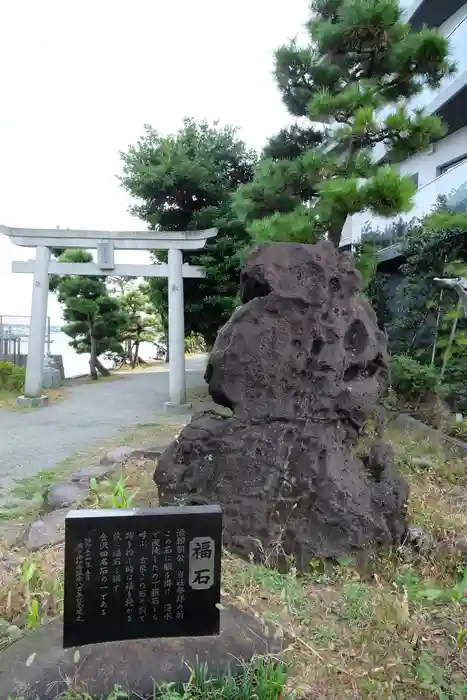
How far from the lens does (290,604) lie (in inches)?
112

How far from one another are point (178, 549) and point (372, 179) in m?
5.41

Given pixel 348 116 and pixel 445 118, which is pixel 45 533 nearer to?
pixel 348 116

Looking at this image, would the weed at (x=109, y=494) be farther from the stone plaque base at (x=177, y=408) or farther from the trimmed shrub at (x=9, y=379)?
the trimmed shrub at (x=9, y=379)

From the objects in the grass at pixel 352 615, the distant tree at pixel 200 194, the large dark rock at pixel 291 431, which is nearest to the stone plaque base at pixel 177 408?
the distant tree at pixel 200 194

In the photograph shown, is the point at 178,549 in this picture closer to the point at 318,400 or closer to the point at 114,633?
the point at 114,633

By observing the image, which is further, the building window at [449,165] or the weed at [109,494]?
the building window at [449,165]

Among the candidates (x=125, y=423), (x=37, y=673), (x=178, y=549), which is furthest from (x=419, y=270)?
(x=37, y=673)

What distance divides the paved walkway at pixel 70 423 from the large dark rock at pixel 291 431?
310 cm

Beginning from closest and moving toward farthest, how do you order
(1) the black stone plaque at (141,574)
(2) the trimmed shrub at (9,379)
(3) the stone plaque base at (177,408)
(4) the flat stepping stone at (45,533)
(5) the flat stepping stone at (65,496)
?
(1) the black stone plaque at (141,574), (4) the flat stepping stone at (45,533), (5) the flat stepping stone at (65,496), (3) the stone plaque base at (177,408), (2) the trimmed shrub at (9,379)

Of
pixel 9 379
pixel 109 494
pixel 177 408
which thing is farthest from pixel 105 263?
pixel 109 494

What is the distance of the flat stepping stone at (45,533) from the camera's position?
3.83m

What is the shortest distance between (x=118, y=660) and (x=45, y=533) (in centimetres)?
198

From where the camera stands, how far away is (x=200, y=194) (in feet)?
40.1

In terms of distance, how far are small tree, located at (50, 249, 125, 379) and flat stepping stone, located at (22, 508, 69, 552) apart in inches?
475
